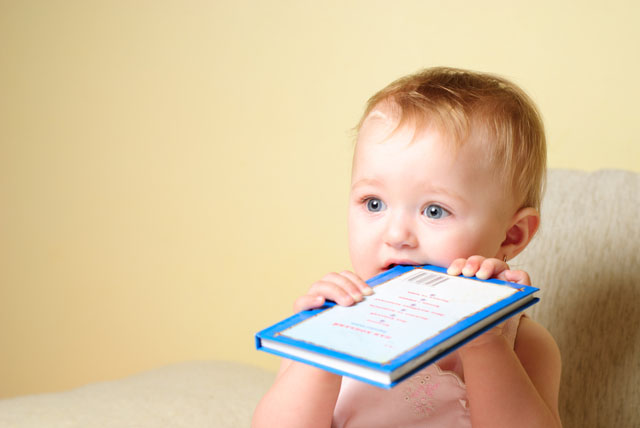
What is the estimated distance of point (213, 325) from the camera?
6.86ft

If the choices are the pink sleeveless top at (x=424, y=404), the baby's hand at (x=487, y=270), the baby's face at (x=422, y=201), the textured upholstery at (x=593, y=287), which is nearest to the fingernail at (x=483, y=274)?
the baby's hand at (x=487, y=270)

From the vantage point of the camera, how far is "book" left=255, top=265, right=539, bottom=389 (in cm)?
60

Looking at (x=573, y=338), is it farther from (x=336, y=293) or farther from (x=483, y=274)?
(x=336, y=293)

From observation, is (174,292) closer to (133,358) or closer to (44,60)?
(133,358)

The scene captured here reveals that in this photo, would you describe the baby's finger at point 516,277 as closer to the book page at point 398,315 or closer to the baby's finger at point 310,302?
the book page at point 398,315

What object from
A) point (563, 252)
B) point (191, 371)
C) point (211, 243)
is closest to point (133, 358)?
point (211, 243)

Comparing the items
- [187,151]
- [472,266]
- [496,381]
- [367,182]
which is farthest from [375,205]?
[187,151]

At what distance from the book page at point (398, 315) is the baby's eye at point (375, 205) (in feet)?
0.48

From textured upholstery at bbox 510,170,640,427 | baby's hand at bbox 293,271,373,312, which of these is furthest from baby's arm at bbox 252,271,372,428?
textured upholstery at bbox 510,170,640,427

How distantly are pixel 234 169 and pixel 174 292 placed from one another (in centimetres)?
45

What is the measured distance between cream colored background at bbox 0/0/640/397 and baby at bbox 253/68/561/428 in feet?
2.13

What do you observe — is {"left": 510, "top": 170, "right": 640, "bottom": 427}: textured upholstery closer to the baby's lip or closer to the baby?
the baby

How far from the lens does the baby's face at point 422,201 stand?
89 cm

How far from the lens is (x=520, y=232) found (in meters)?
1.02
